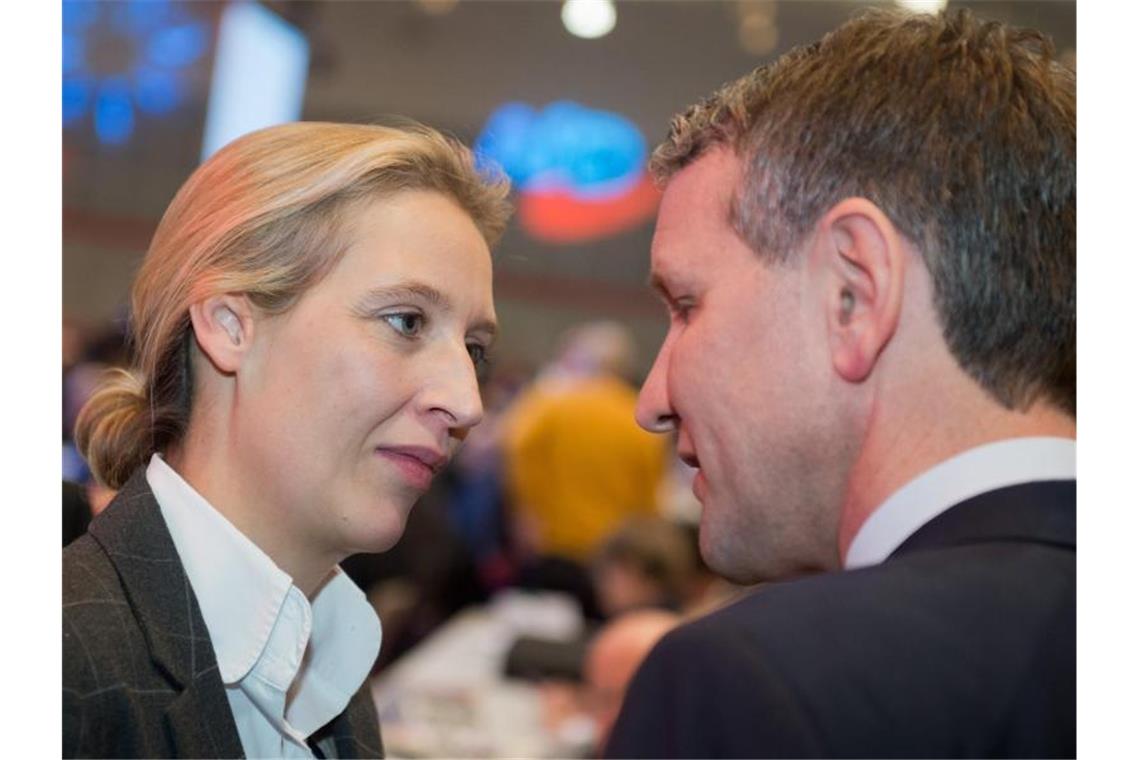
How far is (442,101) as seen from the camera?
874cm

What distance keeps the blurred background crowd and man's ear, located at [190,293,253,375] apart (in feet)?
0.68

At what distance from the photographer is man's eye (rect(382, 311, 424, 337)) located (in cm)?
129

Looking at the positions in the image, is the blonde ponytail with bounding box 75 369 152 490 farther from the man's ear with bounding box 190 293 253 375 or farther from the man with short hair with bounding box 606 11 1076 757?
the man with short hair with bounding box 606 11 1076 757

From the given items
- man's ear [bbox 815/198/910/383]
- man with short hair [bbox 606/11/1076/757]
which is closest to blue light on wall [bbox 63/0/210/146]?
man with short hair [bbox 606/11/1076/757]

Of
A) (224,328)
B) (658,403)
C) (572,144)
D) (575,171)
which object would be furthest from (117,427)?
(575,171)

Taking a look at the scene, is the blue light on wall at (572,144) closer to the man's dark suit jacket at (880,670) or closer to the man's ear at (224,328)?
the man's ear at (224,328)

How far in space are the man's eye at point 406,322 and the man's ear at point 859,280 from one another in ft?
1.51

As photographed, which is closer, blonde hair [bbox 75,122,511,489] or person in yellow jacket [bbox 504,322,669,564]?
blonde hair [bbox 75,122,511,489]

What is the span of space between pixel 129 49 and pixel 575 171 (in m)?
5.96

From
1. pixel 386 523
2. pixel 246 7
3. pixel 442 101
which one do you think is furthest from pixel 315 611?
pixel 442 101

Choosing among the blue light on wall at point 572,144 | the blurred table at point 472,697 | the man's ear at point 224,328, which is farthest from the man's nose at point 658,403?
the blue light on wall at point 572,144

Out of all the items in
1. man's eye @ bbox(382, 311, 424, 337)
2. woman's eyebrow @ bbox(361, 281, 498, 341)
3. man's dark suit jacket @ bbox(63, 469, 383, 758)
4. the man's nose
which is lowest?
man's dark suit jacket @ bbox(63, 469, 383, 758)

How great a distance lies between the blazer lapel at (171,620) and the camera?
44.4 inches

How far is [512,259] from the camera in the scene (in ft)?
5.89
